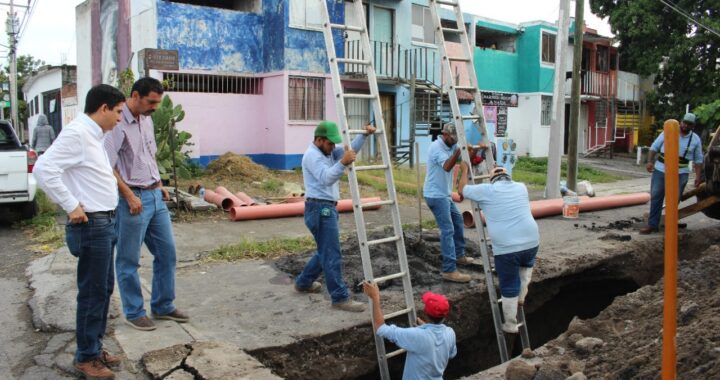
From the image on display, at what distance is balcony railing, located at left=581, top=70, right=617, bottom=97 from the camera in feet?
89.8

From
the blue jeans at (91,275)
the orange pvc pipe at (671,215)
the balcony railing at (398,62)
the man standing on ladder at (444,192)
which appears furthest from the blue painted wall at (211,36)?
the orange pvc pipe at (671,215)

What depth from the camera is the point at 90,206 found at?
12.6 feet

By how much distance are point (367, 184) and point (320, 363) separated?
9.64m

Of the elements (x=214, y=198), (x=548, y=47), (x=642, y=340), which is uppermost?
(x=548, y=47)

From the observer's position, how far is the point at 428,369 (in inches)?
172

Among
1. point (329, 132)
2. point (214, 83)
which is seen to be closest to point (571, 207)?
point (329, 132)

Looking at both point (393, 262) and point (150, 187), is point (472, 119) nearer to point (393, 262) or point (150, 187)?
point (393, 262)

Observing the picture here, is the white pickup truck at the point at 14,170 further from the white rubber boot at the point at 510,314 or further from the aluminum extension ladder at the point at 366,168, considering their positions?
the white rubber boot at the point at 510,314

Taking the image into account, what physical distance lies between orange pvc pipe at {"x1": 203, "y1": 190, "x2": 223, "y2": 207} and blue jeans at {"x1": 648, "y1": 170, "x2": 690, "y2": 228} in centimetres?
698

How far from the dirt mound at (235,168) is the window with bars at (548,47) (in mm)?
14626

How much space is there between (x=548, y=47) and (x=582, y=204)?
14918 millimetres

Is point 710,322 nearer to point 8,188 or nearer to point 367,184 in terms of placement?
point 8,188

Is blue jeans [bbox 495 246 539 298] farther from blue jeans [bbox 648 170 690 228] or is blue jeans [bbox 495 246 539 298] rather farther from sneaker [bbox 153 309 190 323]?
blue jeans [bbox 648 170 690 228]

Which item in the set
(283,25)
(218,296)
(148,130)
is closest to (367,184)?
(283,25)
